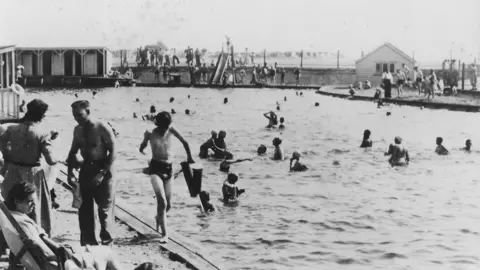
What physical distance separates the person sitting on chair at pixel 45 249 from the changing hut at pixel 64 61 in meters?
51.8

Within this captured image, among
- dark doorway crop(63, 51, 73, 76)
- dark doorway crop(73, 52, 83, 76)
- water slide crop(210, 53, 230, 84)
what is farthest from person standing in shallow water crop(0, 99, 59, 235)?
water slide crop(210, 53, 230, 84)

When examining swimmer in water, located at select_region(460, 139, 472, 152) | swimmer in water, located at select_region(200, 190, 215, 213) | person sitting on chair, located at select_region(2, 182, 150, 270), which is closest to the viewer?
person sitting on chair, located at select_region(2, 182, 150, 270)

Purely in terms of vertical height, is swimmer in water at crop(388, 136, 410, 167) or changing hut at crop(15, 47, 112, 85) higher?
changing hut at crop(15, 47, 112, 85)

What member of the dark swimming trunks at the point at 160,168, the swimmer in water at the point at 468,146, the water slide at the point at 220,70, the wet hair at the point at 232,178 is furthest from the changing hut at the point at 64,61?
the dark swimming trunks at the point at 160,168

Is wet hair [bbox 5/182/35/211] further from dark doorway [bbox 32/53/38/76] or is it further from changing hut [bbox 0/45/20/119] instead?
dark doorway [bbox 32/53/38/76]

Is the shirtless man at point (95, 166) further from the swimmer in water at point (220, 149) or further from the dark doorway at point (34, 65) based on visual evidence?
the dark doorway at point (34, 65)

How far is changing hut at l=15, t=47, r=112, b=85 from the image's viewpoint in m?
57.2

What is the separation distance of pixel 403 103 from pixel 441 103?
2965 mm

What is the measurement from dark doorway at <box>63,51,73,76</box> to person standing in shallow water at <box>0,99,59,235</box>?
5222cm

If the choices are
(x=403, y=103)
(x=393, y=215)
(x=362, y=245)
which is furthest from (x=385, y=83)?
(x=362, y=245)

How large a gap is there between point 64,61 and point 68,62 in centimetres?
36

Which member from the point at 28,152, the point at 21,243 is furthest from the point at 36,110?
the point at 21,243

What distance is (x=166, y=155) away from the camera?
30.1 ft

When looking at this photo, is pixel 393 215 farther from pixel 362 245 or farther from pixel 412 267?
pixel 412 267
